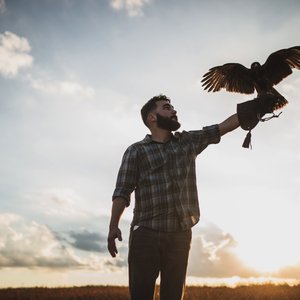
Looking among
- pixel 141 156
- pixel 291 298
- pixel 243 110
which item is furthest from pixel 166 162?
pixel 291 298

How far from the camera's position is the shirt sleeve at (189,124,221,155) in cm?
431

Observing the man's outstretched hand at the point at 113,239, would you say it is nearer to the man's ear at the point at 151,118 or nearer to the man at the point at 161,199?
the man at the point at 161,199

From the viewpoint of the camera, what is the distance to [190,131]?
173 inches

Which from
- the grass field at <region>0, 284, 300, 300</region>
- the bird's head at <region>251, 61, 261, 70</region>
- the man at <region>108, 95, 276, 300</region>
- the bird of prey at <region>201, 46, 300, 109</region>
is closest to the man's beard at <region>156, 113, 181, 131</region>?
the man at <region>108, 95, 276, 300</region>

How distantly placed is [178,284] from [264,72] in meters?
4.92

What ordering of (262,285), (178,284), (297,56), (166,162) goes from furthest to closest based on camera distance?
(262,285)
(297,56)
(166,162)
(178,284)

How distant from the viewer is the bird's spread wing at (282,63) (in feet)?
24.9

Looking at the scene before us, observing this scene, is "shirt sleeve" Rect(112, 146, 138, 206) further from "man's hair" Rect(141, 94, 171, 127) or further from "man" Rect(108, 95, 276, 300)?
"man's hair" Rect(141, 94, 171, 127)

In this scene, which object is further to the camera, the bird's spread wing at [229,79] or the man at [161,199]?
the bird's spread wing at [229,79]

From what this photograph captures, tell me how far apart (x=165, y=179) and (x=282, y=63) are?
5075mm

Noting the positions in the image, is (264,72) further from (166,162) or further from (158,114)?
(166,162)

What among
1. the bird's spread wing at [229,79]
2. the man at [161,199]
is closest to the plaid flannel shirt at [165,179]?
the man at [161,199]

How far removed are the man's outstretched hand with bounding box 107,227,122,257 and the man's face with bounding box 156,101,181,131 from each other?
1334mm

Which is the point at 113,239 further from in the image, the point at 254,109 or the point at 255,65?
the point at 255,65
